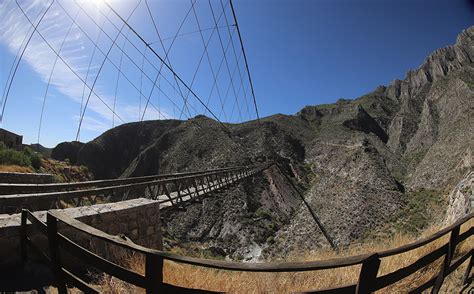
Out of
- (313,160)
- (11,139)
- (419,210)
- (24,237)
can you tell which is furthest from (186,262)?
(313,160)

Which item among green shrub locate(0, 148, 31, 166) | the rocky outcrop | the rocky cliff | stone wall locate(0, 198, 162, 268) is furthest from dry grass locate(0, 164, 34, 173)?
the rocky outcrop

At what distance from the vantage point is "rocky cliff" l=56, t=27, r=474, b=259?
112 ft

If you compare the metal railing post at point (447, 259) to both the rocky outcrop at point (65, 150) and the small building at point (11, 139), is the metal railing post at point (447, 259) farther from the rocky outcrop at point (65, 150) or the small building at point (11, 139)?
the rocky outcrop at point (65, 150)

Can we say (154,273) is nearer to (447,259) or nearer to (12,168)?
(447,259)

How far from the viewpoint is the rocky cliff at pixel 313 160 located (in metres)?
34.1

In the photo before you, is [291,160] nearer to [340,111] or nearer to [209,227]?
[209,227]

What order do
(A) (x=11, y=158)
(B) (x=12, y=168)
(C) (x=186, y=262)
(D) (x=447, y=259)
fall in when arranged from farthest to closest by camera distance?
(A) (x=11, y=158), (B) (x=12, y=168), (D) (x=447, y=259), (C) (x=186, y=262)

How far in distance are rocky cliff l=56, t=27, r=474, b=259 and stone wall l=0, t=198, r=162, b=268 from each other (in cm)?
831

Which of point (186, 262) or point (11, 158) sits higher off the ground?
point (11, 158)

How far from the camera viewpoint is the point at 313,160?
67.9 meters

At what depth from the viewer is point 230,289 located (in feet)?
11.5

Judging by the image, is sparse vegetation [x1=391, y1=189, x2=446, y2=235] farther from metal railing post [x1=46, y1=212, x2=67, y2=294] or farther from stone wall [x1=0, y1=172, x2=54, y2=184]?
metal railing post [x1=46, y1=212, x2=67, y2=294]

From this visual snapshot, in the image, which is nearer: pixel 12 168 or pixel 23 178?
pixel 23 178

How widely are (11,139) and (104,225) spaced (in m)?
20.6
